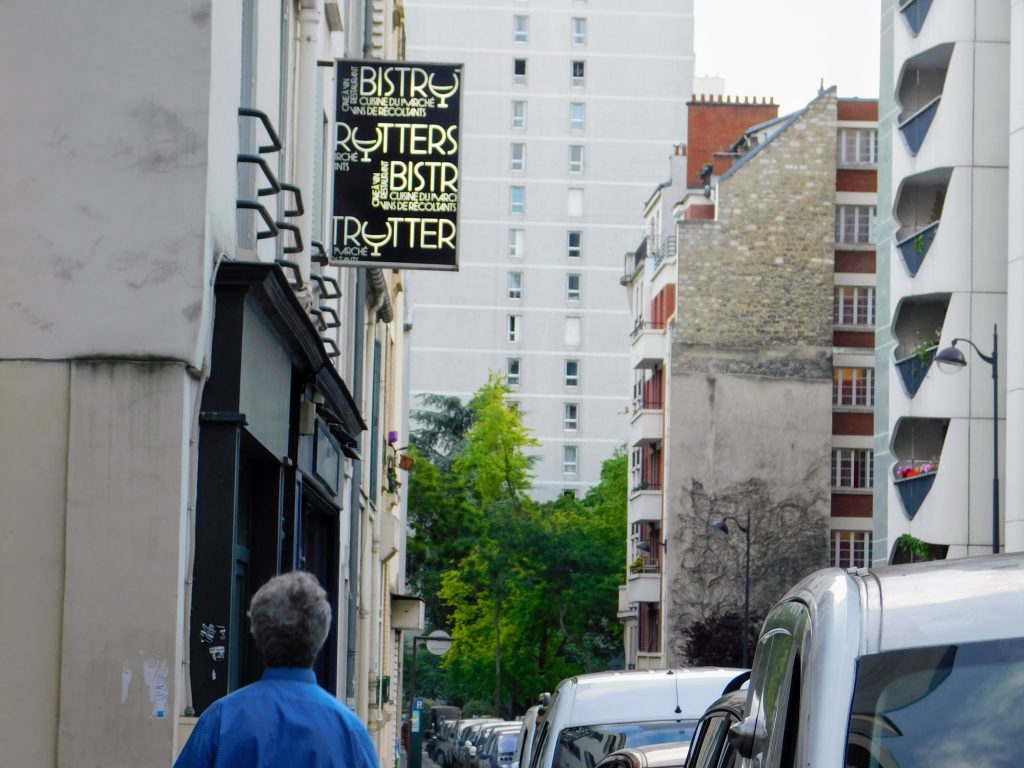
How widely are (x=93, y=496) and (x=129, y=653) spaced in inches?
28.1

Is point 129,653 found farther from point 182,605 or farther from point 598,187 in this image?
point 598,187

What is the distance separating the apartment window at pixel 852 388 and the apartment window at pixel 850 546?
446cm

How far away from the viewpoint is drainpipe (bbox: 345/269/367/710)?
68.9ft

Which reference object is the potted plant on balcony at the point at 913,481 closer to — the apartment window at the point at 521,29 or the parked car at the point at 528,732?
the parked car at the point at 528,732

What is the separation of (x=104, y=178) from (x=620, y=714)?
4380mm

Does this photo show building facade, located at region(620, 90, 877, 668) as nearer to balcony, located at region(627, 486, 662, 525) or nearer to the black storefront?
balcony, located at region(627, 486, 662, 525)

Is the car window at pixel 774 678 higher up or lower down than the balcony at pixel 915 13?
lower down

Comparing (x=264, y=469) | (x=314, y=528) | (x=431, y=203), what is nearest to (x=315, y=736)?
(x=264, y=469)

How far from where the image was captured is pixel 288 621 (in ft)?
18.6

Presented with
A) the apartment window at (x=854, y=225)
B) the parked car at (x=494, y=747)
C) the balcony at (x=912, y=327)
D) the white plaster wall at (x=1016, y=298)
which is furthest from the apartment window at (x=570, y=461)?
the white plaster wall at (x=1016, y=298)

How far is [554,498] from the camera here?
102188 millimetres

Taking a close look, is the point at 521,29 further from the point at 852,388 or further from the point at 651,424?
the point at 852,388

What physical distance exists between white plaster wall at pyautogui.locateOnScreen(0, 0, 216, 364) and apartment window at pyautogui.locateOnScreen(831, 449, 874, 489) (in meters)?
56.7

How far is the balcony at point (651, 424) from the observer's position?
66.3m
